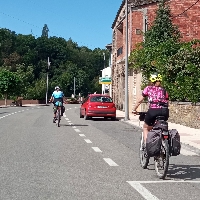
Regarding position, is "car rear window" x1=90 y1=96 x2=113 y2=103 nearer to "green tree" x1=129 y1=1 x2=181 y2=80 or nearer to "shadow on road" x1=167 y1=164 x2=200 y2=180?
"green tree" x1=129 y1=1 x2=181 y2=80

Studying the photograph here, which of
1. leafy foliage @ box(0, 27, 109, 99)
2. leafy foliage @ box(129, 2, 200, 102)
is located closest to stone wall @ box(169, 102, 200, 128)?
leafy foliage @ box(129, 2, 200, 102)

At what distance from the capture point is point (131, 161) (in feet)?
31.9

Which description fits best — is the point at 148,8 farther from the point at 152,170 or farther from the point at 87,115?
the point at 152,170

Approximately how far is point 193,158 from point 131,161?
5.52ft

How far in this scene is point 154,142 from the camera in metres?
7.73

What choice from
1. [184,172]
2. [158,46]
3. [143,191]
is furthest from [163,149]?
[158,46]

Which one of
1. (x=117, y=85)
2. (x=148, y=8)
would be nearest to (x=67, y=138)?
(x=148, y=8)

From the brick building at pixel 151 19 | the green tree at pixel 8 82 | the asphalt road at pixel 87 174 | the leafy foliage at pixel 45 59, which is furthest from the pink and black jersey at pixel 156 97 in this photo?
the leafy foliage at pixel 45 59

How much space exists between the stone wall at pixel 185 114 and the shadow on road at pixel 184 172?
32.1ft

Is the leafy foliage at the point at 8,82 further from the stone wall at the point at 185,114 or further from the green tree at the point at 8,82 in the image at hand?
the stone wall at the point at 185,114

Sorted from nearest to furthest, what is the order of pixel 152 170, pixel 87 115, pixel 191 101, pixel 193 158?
pixel 152 170, pixel 193 158, pixel 191 101, pixel 87 115

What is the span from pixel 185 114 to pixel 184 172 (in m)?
12.6

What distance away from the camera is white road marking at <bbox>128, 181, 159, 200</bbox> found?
6266mm

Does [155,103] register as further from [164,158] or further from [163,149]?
[164,158]
